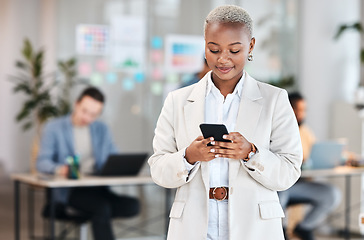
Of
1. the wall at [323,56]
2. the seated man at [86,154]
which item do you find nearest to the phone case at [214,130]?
the seated man at [86,154]

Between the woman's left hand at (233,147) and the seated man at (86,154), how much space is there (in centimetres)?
311

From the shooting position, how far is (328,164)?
Answer: 587 centimetres

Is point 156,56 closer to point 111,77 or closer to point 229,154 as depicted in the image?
Answer: point 111,77

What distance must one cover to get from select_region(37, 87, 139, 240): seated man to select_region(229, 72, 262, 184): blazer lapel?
3.01m

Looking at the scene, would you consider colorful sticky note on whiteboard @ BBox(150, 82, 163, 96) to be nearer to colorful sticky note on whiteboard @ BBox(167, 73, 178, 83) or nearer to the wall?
colorful sticky note on whiteboard @ BBox(167, 73, 178, 83)

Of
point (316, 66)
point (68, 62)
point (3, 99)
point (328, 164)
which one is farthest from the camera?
point (3, 99)

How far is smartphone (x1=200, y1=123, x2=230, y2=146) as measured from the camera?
75.8 inches

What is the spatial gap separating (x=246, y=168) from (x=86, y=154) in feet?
11.5

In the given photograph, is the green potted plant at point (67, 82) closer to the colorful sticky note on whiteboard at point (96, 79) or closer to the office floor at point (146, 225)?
the colorful sticky note on whiteboard at point (96, 79)

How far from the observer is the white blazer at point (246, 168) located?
2.03 metres

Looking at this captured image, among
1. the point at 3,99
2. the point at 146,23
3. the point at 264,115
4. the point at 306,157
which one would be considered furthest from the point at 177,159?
the point at 3,99

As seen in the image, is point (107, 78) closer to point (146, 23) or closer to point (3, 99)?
point (146, 23)

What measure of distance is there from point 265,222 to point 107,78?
470 centimetres

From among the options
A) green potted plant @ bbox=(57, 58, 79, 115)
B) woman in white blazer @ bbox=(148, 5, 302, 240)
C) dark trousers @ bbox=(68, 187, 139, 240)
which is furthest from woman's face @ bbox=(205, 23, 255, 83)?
green potted plant @ bbox=(57, 58, 79, 115)
